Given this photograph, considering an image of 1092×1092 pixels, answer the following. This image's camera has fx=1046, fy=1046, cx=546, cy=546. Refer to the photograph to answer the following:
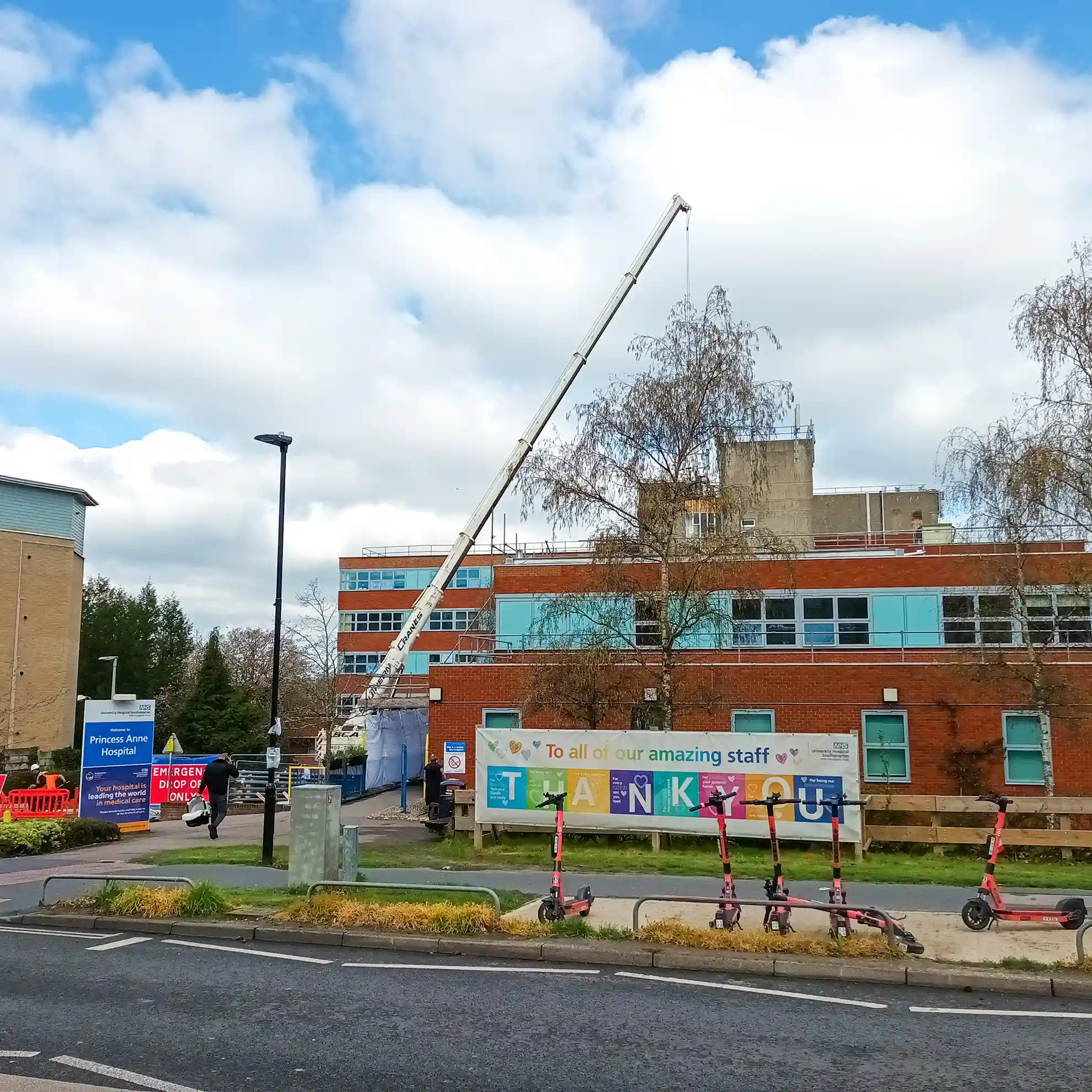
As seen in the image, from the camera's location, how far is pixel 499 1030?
7516mm

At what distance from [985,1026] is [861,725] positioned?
61.4ft

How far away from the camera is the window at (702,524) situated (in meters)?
21.5

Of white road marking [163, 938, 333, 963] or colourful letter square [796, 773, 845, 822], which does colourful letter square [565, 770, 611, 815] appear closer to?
colourful letter square [796, 773, 845, 822]

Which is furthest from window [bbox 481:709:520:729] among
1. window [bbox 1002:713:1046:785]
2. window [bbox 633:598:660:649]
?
window [bbox 1002:713:1046:785]

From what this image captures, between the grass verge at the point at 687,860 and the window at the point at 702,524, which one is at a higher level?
the window at the point at 702,524

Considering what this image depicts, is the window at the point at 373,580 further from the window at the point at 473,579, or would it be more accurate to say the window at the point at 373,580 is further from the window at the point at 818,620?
the window at the point at 818,620

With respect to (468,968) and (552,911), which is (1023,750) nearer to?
(552,911)

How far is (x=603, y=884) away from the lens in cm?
1411

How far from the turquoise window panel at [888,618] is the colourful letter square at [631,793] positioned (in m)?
14.3

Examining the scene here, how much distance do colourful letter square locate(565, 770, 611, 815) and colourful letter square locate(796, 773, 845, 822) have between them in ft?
10.5

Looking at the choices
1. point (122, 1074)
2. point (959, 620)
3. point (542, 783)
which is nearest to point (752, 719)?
point (959, 620)

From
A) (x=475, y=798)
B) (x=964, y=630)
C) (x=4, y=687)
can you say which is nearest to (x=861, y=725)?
(x=964, y=630)

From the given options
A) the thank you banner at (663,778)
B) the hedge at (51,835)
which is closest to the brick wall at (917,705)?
the thank you banner at (663,778)

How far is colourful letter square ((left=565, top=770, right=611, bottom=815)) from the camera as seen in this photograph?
59.7ft
